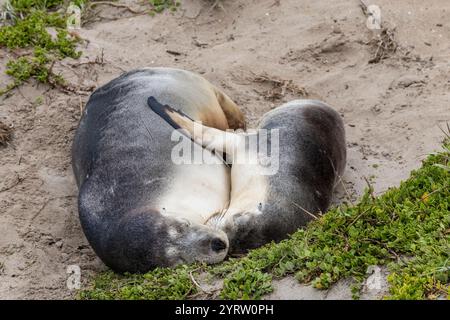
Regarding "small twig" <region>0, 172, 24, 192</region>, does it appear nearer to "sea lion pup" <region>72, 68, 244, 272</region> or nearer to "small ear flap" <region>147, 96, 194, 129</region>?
"sea lion pup" <region>72, 68, 244, 272</region>

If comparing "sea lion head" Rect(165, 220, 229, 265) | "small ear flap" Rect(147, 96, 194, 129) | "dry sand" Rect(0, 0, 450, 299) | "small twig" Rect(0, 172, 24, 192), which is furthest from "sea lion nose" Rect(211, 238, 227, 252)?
"small twig" Rect(0, 172, 24, 192)

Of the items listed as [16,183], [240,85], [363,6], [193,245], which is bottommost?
[16,183]

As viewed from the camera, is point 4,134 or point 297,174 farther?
point 4,134

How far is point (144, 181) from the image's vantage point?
19.2 ft

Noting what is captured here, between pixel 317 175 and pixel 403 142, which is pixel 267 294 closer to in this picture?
pixel 317 175

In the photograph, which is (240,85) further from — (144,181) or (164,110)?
(144,181)

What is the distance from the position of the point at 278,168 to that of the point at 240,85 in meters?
2.37

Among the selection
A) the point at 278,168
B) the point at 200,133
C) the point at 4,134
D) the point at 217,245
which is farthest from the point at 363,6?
the point at 217,245

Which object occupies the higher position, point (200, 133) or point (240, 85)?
point (200, 133)

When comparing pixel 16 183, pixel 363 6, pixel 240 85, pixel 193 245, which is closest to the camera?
pixel 193 245

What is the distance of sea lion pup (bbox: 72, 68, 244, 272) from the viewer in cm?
539

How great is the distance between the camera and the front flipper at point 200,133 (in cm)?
635

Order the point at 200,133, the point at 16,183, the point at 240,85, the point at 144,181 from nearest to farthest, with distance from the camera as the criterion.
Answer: the point at 144,181
the point at 200,133
the point at 16,183
the point at 240,85

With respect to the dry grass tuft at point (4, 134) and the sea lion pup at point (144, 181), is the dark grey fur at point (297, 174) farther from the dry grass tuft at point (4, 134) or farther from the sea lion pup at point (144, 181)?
the dry grass tuft at point (4, 134)
